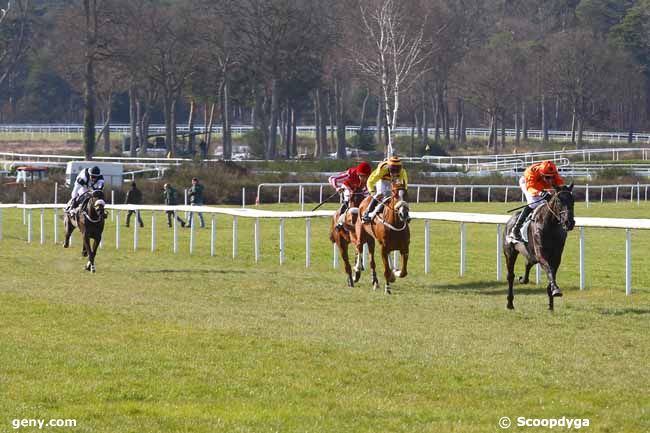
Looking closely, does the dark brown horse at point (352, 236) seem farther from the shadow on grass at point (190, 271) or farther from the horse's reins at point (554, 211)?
the horse's reins at point (554, 211)

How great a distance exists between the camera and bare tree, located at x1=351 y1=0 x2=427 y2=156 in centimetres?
6044

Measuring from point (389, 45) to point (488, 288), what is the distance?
5031 cm

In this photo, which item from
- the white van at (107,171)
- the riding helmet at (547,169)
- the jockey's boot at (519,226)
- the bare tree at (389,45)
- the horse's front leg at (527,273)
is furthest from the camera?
the bare tree at (389,45)

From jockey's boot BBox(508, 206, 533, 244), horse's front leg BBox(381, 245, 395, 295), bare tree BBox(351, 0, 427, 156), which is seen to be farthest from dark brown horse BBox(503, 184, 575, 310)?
bare tree BBox(351, 0, 427, 156)

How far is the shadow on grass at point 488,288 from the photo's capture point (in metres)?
16.2

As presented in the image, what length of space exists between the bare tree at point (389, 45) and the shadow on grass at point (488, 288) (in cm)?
3977

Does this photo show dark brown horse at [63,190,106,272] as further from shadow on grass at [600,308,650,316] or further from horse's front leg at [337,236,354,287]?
shadow on grass at [600,308,650,316]

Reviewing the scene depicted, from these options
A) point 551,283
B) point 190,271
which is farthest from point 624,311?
point 190,271

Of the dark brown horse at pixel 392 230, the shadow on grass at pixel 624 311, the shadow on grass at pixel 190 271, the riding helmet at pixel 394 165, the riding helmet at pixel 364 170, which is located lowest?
the shadow on grass at pixel 190 271

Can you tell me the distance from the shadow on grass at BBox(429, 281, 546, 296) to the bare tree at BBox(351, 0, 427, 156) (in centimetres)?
3977

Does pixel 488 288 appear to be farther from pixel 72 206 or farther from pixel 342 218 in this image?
pixel 72 206

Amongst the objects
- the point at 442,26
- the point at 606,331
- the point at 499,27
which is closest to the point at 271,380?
the point at 606,331

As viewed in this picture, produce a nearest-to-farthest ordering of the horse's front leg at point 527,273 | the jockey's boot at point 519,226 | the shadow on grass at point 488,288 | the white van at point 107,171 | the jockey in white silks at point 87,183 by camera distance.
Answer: the jockey's boot at point 519,226
the horse's front leg at point 527,273
the shadow on grass at point 488,288
the jockey in white silks at point 87,183
the white van at point 107,171

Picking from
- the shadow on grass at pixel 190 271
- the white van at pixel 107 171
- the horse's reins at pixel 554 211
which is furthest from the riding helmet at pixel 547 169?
the white van at pixel 107 171
